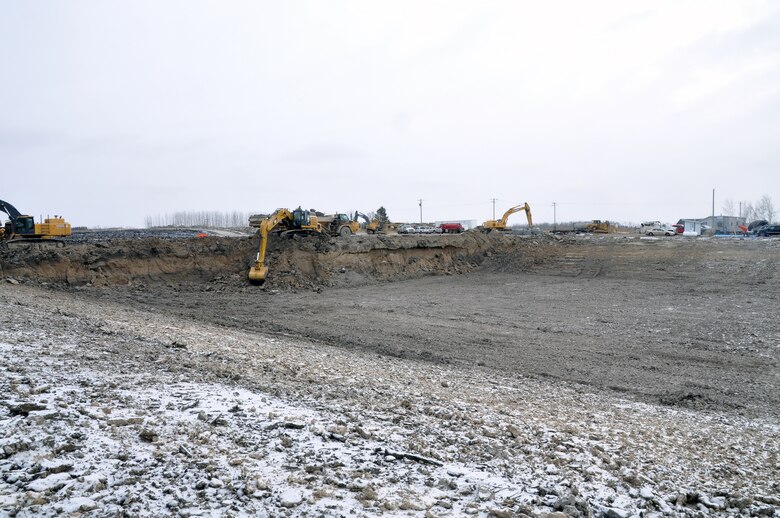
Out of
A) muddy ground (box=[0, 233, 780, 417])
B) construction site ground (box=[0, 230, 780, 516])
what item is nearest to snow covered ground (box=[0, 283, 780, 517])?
construction site ground (box=[0, 230, 780, 516])

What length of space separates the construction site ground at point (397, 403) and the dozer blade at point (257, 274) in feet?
10.2

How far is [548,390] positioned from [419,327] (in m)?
6.20

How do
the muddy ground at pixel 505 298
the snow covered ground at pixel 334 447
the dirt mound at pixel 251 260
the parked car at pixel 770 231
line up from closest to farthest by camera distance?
1. the snow covered ground at pixel 334 447
2. the muddy ground at pixel 505 298
3. the dirt mound at pixel 251 260
4. the parked car at pixel 770 231

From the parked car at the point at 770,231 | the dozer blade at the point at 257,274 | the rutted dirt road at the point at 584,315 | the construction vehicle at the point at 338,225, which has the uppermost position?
the construction vehicle at the point at 338,225

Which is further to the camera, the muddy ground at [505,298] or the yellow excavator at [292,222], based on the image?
the yellow excavator at [292,222]

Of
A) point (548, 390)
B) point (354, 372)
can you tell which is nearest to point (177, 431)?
point (354, 372)

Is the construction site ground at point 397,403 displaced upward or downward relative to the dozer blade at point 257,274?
downward

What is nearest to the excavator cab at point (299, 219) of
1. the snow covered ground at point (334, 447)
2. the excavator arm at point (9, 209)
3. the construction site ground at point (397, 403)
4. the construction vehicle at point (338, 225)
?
the construction vehicle at point (338, 225)

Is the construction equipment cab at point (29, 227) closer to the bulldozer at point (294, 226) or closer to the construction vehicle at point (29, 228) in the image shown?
the construction vehicle at point (29, 228)

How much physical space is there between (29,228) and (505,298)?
2104 centimetres

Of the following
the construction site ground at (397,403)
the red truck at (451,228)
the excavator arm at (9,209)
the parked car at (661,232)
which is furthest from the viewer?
the red truck at (451,228)

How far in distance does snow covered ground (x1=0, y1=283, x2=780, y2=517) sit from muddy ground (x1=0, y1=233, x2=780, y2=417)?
2.73 metres

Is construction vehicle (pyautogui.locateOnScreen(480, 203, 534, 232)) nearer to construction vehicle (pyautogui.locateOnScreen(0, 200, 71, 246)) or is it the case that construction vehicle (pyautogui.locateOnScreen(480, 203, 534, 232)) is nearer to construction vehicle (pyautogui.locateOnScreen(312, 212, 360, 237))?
construction vehicle (pyautogui.locateOnScreen(312, 212, 360, 237))

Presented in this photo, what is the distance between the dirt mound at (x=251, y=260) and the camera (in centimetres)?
2109
